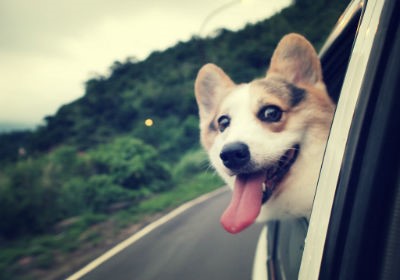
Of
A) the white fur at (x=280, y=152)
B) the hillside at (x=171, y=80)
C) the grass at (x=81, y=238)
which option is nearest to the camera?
the white fur at (x=280, y=152)

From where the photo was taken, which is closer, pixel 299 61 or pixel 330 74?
pixel 299 61

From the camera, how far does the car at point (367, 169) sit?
809 millimetres

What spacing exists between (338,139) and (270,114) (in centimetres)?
30

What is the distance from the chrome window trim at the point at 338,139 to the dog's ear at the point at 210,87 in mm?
508

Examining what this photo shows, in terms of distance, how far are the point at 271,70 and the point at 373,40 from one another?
468 millimetres

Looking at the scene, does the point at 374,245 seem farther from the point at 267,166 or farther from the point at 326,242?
the point at 267,166

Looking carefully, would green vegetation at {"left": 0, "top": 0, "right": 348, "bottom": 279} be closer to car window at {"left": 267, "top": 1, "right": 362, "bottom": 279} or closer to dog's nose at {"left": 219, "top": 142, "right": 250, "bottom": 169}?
car window at {"left": 267, "top": 1, "right": 362, "bottom": 279}

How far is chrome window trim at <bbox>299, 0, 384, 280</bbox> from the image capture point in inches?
34.2

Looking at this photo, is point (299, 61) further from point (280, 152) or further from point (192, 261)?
point (192, 261)

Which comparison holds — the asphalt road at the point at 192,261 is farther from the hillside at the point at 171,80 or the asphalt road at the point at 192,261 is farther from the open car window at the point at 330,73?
the hillside at the point at 171,80

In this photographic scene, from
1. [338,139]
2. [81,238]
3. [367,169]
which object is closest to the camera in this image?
[367,169]

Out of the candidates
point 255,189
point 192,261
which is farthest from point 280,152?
point 192,261

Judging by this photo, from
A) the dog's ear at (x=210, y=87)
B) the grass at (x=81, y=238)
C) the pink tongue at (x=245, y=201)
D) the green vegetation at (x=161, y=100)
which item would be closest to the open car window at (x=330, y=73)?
the green vegetation at (x=161, y=100)

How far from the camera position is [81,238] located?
5895 millimetres
